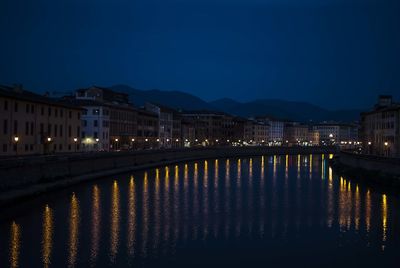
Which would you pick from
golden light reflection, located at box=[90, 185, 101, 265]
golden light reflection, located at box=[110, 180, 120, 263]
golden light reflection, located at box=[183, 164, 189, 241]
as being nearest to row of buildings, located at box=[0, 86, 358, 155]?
golden light reflection, located at box=[90, 185, 101, 265]

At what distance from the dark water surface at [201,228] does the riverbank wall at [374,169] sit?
7.00 ft

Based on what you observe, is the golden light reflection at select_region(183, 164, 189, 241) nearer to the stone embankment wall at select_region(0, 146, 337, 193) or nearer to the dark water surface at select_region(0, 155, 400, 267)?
the dark water surface at select_region(0, 155, 400, 267)

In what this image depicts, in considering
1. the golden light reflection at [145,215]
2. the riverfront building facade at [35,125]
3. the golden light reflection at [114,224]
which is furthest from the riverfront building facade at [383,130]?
the golden light reflection at [114,224]

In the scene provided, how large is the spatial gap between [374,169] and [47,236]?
40.0m

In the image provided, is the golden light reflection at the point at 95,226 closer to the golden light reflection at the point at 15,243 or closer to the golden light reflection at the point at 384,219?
the golden light reflection at the point at 15,243

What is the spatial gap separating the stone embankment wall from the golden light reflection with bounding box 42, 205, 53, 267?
15.9 feet

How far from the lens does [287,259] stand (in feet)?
92.3

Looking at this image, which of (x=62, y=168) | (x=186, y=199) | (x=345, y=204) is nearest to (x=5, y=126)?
(x=62, y=168)

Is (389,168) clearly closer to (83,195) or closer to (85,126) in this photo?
(83,195)

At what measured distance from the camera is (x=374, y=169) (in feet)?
206

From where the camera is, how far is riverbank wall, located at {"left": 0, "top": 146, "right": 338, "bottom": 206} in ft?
145

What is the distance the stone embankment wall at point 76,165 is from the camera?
4516 cm

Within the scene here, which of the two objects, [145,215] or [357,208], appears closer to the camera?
[145,215]

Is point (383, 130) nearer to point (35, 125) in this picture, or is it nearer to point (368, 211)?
point (35, 125)
